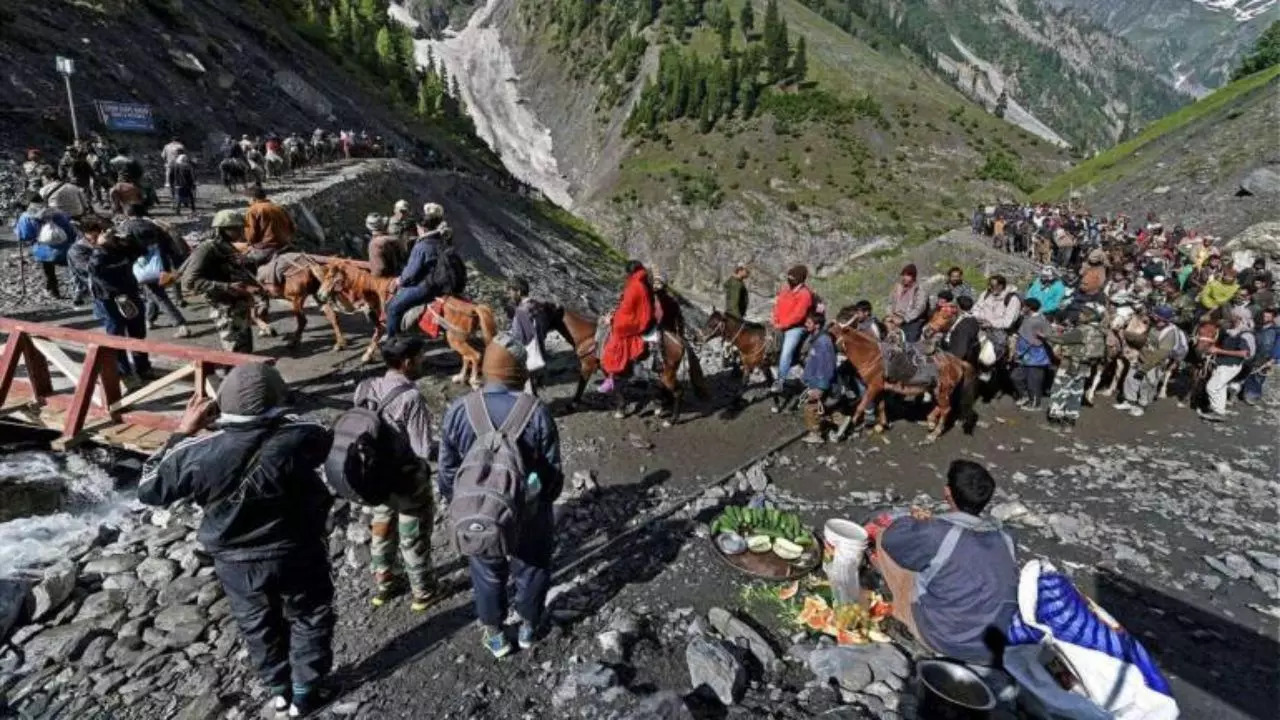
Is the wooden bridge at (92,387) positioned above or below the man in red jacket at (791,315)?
below

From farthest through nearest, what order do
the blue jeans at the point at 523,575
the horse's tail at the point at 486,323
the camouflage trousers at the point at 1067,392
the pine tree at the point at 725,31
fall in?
the pine tree at the point at 725,31
the camouflage trousers at the point at 1067,392
the horse's tail at the point at 486,323
the blue jeans at the point at 523,575

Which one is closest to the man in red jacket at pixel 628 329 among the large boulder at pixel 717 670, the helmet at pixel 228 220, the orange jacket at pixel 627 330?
the orange jacket at pixel 627 330

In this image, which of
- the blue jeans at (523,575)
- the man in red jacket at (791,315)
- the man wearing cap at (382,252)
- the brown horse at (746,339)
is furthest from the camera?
the brown horse at (746,339)

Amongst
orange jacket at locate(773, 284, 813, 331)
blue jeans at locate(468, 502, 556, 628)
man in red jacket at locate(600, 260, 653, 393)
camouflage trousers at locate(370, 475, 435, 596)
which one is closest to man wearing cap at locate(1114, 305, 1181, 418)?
orange jacket at locate(773, 284, 813, 331)

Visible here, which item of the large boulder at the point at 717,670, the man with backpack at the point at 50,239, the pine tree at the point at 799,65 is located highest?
the pine tree at the point at 799,65

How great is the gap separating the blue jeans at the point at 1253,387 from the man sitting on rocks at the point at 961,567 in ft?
40.2

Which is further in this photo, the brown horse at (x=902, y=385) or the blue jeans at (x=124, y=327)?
the brown horse at (x=902, y=385)

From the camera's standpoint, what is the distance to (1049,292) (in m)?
12.5

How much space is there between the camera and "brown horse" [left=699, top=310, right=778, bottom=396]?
35.9ft

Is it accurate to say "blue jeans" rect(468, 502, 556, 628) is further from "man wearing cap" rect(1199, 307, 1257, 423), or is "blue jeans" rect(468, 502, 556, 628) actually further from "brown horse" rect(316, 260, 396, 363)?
"man wearing cap" rect(1199, 307, 1257, 423)

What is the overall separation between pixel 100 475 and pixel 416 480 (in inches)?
204

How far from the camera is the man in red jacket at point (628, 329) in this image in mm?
9336

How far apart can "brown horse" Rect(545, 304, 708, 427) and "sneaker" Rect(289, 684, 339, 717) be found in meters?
5.84

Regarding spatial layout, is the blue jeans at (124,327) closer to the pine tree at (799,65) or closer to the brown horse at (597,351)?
the brown horse at (597,351)
